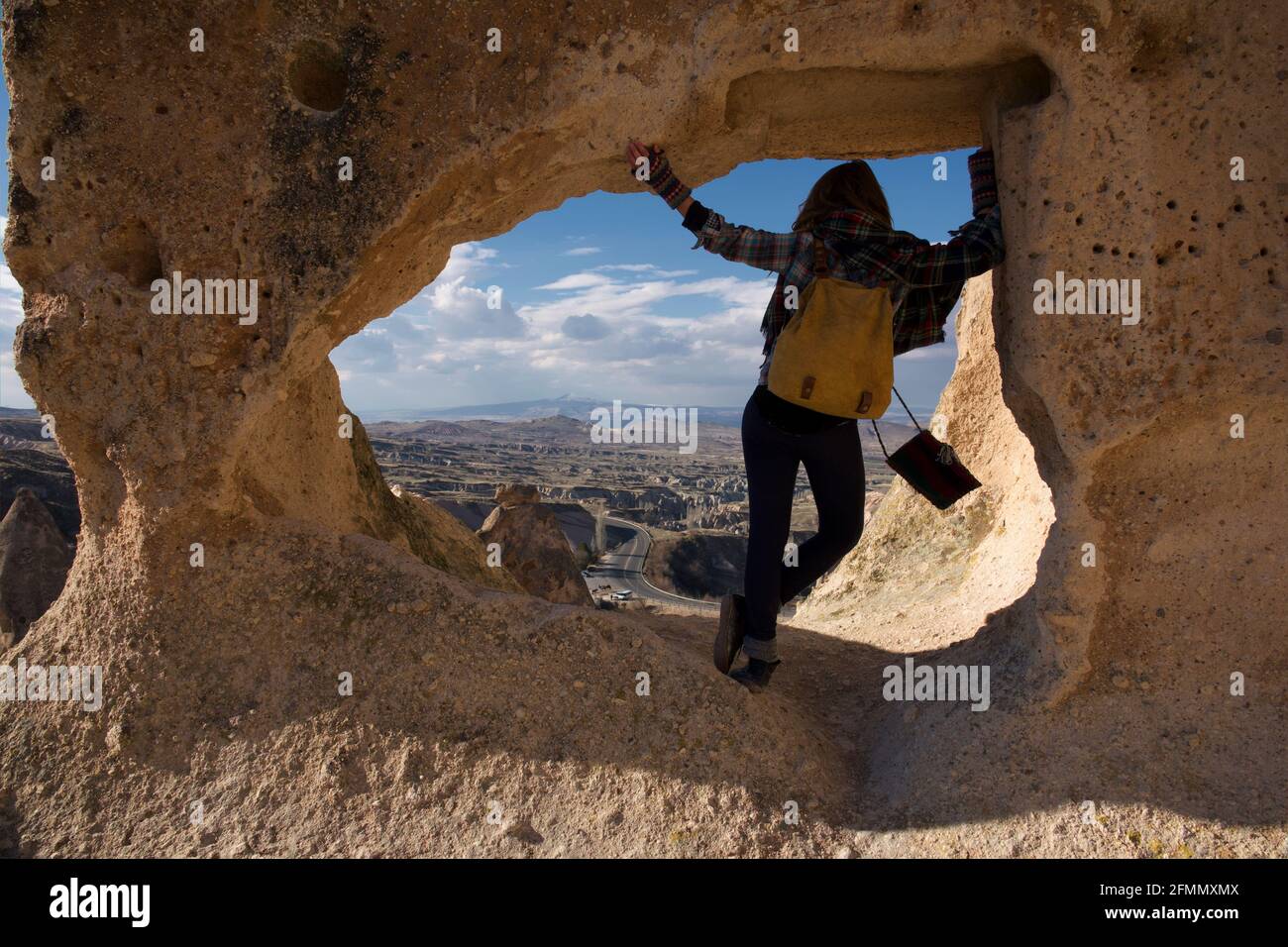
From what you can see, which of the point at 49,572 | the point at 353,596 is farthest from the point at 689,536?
the point at 353,596

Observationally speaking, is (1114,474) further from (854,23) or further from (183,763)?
(183,763)

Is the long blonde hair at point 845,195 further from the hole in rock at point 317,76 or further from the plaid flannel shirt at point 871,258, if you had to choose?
the hole in rock at point 317,76

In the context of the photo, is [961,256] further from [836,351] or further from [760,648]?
[760,648]

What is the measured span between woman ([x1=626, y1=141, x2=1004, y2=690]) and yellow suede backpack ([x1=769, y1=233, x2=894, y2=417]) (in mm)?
90

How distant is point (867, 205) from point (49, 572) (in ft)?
24.1

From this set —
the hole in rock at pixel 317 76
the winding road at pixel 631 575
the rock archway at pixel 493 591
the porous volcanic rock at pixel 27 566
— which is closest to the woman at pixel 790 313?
the rock archway at pixel 493 591

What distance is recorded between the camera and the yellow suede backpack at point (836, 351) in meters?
2.67

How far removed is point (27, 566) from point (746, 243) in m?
7.07

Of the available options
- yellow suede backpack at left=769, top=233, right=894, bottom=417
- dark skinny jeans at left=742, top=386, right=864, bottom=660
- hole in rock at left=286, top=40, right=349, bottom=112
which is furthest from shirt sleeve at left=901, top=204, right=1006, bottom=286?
hole in rock at left=286, top=40, right=349, bottom=112

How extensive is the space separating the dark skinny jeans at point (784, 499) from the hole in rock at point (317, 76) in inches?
82.3

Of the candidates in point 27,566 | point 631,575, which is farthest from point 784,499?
point 631,575

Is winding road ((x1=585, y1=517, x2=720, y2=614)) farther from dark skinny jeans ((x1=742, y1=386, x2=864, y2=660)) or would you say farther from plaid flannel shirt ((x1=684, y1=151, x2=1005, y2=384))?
plaid flannel shirt ((x1=684, y1=151, x2=1005, y2=384))

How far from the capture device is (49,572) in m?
6.87

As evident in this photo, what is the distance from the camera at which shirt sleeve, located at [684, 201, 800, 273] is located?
9.21ft
